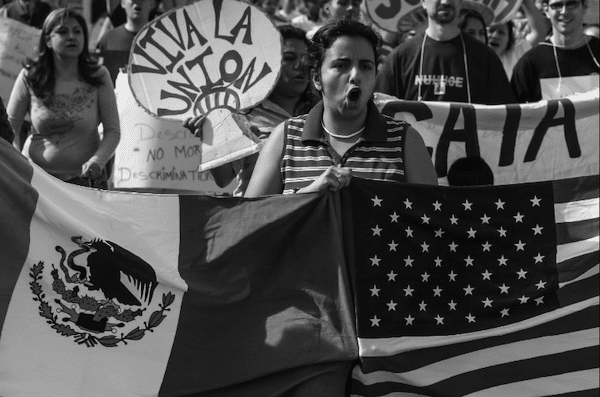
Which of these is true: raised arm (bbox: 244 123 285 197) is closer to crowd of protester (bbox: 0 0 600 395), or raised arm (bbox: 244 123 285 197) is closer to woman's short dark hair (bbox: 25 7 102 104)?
crowd of protester (bbox: 0 0 600 395)

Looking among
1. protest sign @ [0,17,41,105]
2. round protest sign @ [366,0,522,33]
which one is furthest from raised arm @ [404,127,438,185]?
protest sign @ [0,17,41,105]

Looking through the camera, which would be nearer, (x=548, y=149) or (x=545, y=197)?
(x=545, y=197)

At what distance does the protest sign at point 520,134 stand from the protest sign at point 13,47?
335 cm

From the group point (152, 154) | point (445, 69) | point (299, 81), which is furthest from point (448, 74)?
point (152, 154)

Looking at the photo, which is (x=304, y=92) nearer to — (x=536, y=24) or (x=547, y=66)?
(x=547, y=66)

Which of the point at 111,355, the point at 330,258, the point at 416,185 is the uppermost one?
the point at 416,185

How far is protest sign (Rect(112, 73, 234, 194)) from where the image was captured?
7.82 metres

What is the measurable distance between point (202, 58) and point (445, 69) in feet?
4.42

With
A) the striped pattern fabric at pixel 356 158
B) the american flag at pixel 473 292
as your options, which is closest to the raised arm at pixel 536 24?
the american flag at pixel 473 292

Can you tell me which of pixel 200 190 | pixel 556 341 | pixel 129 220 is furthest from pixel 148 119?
pixel 556 341

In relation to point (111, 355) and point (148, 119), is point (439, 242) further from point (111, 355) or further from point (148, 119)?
point (148, 119)

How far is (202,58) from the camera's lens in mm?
5918

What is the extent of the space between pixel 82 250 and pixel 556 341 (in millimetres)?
1848

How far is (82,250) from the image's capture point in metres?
4.14
